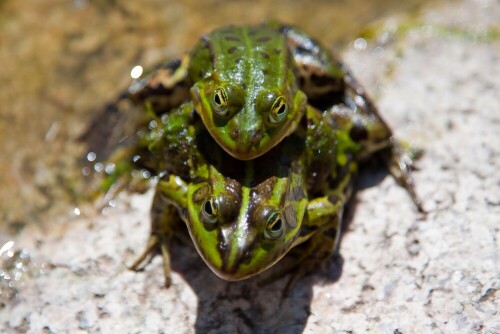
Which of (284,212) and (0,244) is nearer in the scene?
(284,212)

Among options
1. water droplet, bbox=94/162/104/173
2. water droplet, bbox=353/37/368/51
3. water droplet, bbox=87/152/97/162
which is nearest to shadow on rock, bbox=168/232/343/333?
water droplet, bbox=94/162/104/173

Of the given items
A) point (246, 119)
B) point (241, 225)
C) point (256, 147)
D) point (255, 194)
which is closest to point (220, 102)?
point (246, 119)

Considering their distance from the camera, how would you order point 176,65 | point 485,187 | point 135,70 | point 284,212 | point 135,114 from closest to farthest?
point 284,212, point 485,187, point 176,65, point 135,114, point 135,70

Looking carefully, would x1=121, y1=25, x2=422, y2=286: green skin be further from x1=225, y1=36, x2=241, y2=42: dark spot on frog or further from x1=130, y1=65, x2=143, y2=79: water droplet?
x1=130, y1=65, x2=143, y2=79: water droplet

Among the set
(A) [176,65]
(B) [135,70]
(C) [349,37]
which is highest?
(A) [176,65]

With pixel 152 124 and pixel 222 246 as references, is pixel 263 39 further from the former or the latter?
pixel 222 246

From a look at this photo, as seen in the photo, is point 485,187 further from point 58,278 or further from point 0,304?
point 0,304

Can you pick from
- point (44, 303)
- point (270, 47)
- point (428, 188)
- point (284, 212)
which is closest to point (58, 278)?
point (44, 303)
